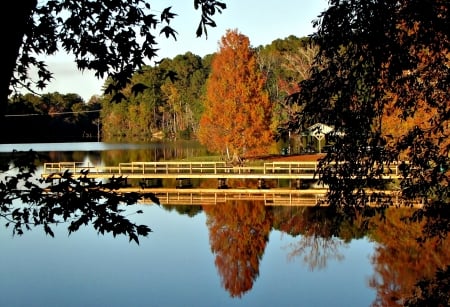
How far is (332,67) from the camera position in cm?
604

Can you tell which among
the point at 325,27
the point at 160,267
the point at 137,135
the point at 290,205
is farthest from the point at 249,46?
the point at 137,135

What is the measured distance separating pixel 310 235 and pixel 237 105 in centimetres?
2035

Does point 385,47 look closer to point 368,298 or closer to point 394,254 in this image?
point 368,298

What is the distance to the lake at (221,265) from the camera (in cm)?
1288

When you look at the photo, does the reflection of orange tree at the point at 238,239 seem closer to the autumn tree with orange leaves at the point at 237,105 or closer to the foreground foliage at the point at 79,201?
the foreground foliage at the point at 79,201

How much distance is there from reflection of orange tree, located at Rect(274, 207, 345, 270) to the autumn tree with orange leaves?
49.6ft

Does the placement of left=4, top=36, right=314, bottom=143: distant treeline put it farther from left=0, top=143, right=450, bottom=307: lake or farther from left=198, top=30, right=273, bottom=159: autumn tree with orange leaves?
left=0, top=143, right=450, bottom=307: lake

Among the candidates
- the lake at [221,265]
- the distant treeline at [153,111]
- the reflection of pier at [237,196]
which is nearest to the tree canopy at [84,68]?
the lake at [221,265]

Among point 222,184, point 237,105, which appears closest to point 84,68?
point 222,184

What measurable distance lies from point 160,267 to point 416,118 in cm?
930

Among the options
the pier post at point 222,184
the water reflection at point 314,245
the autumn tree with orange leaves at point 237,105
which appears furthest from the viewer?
the autumn tree with orange leaves at point 237,105

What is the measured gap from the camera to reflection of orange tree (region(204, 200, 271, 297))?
14.4 metres

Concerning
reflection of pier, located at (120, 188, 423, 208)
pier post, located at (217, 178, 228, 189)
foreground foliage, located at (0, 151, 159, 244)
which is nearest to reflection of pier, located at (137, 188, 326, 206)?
reflection of pier, located at (120, 188, 423, 208)

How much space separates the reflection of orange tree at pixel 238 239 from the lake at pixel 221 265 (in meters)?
0.04
